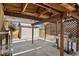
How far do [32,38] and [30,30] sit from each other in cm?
30

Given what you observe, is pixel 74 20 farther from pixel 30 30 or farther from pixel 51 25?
pixel 30 30

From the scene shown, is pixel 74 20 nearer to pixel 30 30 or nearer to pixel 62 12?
pixel 62 12


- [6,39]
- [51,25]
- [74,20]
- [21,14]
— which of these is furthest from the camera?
[51,25]

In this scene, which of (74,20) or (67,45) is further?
(67,45)

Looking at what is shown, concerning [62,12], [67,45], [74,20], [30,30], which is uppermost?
[62,12]

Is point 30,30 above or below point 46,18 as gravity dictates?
below

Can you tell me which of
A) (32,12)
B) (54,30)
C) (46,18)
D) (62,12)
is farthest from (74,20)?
(32,12)

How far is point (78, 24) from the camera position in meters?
1.81

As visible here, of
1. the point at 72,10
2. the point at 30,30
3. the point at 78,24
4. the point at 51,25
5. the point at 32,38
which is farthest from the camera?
the point at 30,30

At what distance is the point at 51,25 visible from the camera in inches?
86.5

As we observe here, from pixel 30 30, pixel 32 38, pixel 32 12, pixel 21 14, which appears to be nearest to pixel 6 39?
pixel 21 14

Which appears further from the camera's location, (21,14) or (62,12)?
(21,14)

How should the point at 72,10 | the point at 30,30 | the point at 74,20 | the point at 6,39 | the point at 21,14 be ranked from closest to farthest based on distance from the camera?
the point at 6,39, the point at 72,10, the point at 74,20, the point at 21,14, the point at 30,30

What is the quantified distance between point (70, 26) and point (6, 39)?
3.61 feet
